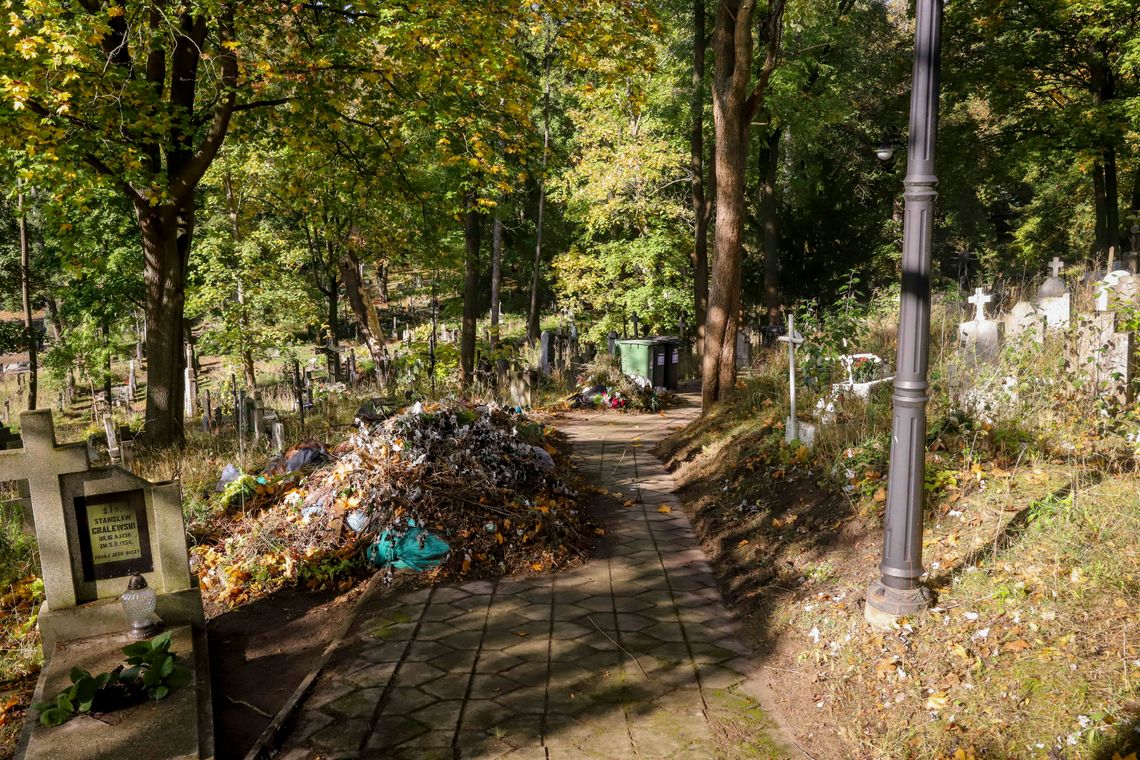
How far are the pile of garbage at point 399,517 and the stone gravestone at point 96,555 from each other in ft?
2.96

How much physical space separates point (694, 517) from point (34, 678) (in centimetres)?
561

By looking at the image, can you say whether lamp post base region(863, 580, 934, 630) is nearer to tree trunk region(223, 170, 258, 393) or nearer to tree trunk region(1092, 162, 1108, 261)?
tree trunk region(223, 170, 258, 393)

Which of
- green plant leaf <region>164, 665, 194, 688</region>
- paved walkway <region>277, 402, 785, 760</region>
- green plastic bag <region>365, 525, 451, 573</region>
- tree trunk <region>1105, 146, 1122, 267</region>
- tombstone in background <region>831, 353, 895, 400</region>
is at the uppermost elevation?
tree trunk <region>1105, 146, 1122, 267</region>

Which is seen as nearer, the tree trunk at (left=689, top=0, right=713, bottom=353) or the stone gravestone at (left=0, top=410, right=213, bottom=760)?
the stone gravestone at (left=0, top=410, right=213, bottom=760)

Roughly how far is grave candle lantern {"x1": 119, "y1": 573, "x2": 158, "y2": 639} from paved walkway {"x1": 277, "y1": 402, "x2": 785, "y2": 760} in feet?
4.29

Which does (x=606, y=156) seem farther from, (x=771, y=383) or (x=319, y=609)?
(x=319, y=609)

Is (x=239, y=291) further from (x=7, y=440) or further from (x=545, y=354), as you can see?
(x=7, y=440)

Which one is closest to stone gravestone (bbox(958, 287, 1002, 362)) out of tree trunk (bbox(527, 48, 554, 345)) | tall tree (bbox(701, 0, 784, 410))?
tall tree (bbox(701, 0, 784, 410))

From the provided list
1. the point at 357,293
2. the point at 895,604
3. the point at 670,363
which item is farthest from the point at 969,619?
the point at 357,293

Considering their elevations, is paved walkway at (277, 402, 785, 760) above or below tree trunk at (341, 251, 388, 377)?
below

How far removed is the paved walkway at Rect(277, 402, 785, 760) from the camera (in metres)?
3.97

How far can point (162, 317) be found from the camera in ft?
35.4

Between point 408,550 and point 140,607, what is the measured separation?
2002 millimetres

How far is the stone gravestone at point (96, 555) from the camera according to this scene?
16.2 feet
